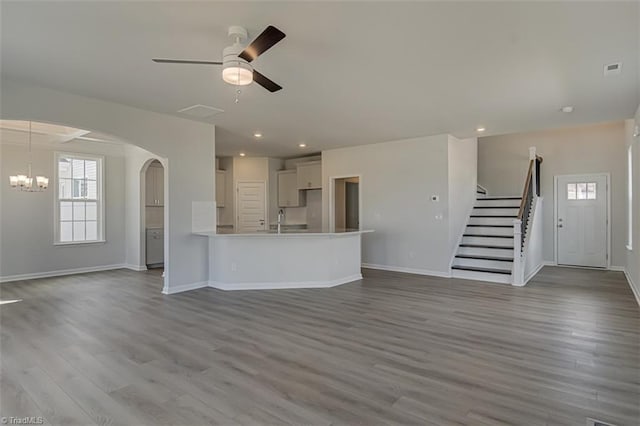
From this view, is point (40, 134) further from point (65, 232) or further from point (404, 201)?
point (404, 201)

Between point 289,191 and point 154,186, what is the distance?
3.38m

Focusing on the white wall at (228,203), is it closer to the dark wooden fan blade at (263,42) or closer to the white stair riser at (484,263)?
the white stair riser at (484,263)

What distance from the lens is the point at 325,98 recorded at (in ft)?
15.0

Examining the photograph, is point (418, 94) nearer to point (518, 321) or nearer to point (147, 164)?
Answer: point (518, 321)

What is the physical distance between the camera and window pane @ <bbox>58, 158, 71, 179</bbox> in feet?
23.2

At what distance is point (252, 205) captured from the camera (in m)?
9.57

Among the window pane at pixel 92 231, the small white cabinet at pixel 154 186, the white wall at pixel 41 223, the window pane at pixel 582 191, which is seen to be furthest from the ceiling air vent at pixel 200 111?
the window pane at pixel 582 191

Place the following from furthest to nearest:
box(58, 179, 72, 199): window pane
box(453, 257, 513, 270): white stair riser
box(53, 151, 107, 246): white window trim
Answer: box(58, 179, 72, 199): window pane, box(53, 151, 107, 246): white window trim, box(453, 257, 513, 270): white stair riser

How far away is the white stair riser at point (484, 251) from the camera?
261 inches

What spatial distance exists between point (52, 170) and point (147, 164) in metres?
1.71

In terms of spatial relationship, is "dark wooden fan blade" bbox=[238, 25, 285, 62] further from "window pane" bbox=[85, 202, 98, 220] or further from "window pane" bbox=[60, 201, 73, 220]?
"window pane" bbox=[85, 202, 98, 220]

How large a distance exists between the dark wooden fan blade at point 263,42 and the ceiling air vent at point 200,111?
2511mm

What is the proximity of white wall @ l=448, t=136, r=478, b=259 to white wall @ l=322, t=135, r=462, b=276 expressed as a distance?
14 centimetres

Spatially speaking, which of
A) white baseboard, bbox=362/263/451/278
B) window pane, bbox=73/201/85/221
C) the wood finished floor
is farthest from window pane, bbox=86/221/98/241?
white baseboard, bbox=362/263/451/278
